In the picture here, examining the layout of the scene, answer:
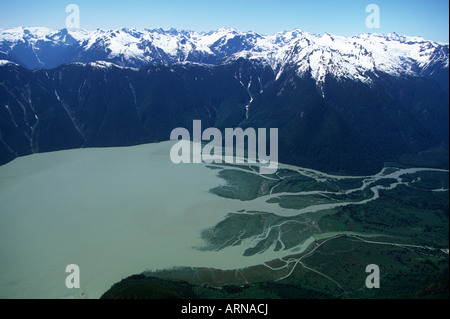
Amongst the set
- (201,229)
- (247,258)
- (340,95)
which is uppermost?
(340,95)

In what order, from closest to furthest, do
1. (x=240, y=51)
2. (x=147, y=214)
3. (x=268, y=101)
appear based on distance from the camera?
(x=147, y=214)
(x=268, y=101)
(x=240, y=51)

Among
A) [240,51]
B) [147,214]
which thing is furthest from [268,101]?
[147,214]

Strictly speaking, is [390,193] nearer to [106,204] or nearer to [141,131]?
[106,204]

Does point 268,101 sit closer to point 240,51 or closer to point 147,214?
point 240,51

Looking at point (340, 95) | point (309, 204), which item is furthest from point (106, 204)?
point (340, 95)

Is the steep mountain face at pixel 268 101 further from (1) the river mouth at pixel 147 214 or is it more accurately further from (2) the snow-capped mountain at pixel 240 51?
(1) the river mouth at pixel 147 214

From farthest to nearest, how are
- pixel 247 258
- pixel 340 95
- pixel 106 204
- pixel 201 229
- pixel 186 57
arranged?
pixel 186 57 < pixel 340 95 < pixel 106 204 < pixel 201 229 < pixel 247 258

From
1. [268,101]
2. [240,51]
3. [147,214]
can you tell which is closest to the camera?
[147,214]
